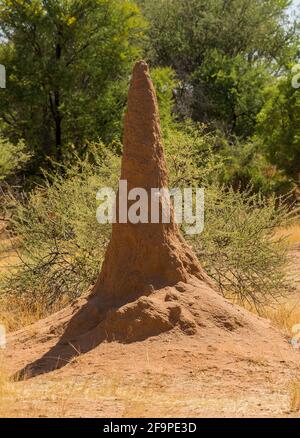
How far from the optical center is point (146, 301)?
22.9 ft

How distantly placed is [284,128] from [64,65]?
642 cm

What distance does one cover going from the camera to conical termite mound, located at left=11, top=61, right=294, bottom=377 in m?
6.85

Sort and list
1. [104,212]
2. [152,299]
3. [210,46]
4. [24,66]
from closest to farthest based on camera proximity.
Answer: [152,299], [104,212], [24,66], [210,46]

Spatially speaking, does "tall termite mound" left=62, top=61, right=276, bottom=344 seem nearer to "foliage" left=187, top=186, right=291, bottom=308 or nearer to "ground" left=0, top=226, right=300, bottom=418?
"ground" left=0, top=226, right=300, bottom=418

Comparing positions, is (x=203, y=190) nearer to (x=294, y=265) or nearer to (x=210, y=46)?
(x=294, y=265)

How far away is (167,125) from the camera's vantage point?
20.8 metres

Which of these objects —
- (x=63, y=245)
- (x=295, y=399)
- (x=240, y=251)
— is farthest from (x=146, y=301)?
(x=63, y=245)

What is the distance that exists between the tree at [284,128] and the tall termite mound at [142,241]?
14742 mm

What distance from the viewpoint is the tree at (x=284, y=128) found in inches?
872

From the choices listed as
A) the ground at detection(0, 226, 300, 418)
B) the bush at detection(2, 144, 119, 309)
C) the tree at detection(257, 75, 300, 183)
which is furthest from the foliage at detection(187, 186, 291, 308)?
the tree at detection(257, 75, 300, 183)

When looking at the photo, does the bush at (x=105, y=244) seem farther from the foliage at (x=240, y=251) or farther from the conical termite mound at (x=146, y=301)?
the conical termite mound at (x=146, y=301)
